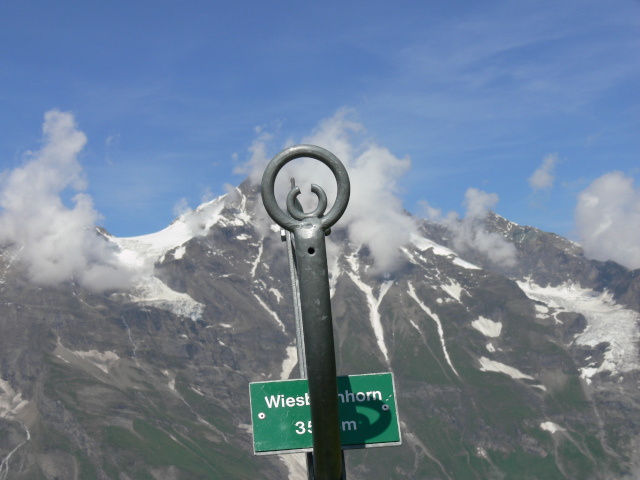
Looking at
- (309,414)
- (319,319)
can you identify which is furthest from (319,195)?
(309,414)

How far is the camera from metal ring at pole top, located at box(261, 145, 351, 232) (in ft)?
49.1

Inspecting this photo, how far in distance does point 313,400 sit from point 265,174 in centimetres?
449

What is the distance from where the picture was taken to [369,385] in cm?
1662

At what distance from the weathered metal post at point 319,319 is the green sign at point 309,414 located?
1.45m

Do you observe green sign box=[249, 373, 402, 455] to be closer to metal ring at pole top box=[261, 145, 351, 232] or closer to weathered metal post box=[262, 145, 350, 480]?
weathered metal post box=[262, 145, 350, 480]

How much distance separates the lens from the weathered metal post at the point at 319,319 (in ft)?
46.2

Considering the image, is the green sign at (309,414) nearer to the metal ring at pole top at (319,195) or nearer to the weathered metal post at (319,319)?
the weathered metal post at (319,319)

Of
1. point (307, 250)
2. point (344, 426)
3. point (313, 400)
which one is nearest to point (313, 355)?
point (313, 400)

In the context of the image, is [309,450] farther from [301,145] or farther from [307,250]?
[301,145]

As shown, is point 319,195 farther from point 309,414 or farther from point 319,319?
point 309,414

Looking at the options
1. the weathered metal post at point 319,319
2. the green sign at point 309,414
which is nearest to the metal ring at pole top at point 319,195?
the weathered metal post at point 319,319

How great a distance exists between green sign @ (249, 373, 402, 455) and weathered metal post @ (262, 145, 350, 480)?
1452mm

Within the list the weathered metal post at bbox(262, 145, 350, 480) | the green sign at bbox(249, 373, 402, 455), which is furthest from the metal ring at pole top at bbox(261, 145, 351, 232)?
the green sign at bbox(249, 373, 402, 455)

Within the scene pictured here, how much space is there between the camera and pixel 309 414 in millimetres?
16281
